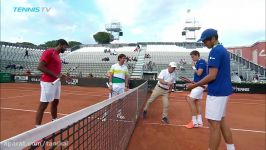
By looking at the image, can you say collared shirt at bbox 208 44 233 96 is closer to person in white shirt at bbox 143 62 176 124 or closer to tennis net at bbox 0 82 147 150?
tennis net at bbox 0 82 147 150

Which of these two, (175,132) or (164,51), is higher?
(164,51)

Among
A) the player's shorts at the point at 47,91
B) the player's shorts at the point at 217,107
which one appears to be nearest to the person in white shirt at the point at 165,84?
the player's shorts at the point at 47,91

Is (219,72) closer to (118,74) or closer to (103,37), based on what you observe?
(118,74)

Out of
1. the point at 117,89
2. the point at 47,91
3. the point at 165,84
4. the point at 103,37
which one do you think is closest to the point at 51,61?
the point at 47,91

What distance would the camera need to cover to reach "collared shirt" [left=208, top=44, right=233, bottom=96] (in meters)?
3.87

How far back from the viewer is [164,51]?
40531 mm

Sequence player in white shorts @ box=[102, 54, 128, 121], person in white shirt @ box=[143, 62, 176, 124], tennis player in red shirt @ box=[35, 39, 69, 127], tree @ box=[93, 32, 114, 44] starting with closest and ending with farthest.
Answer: tennis player in red shirt @ box=[35, 39, 69, 127]
player in white shorts @ box=[102, 54, 128, 121]
person in white shirt @ box=[143, 62, 176, 124]
tree @ box=[93, 32, 114, 44]

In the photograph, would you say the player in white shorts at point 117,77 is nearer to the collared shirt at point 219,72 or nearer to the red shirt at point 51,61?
the red shirt at point 51,61

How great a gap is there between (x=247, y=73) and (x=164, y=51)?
42.0 feet

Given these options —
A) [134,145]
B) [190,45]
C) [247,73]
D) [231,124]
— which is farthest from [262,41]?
[134,145]

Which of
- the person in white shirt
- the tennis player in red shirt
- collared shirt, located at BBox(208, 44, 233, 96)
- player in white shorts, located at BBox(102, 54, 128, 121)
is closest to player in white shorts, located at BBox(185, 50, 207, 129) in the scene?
the person in white shirt

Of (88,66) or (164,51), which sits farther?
(164,51)

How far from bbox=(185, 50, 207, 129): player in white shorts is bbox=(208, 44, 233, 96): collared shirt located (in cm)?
227

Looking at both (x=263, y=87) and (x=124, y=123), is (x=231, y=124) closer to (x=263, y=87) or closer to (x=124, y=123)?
(x=124, y=123)
